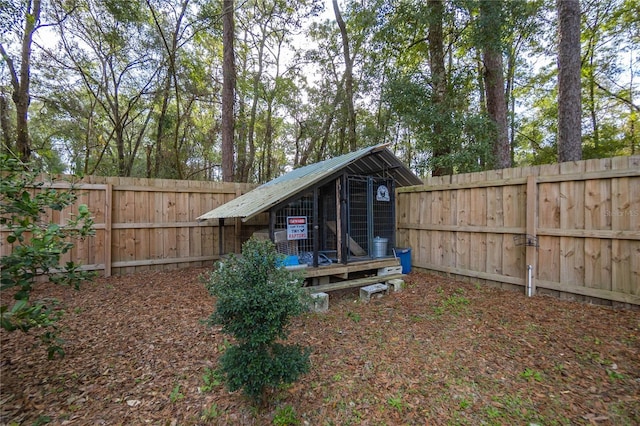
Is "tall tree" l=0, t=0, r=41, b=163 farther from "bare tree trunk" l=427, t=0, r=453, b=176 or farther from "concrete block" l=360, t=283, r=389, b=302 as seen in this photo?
"bare tree trunk" l=427, t=0, r=453, b=176

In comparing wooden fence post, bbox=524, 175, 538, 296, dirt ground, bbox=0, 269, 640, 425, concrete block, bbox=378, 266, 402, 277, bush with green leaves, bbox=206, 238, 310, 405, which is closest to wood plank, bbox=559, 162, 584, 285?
wooden fence post, bbox=524, 175, 538, 296

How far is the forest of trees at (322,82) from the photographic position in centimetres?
673

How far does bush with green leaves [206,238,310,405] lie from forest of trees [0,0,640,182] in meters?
2.48

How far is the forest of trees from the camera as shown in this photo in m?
6.73

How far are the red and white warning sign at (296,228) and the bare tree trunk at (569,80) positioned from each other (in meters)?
5.66

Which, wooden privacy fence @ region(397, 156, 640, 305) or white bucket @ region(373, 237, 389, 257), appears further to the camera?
white bucket @ region(373, 237, 389, 257)

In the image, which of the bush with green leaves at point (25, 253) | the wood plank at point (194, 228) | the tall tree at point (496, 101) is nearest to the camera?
the bush with green leaves at point (25, 253)

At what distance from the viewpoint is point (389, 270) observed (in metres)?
5.39

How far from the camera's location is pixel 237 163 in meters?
14.8

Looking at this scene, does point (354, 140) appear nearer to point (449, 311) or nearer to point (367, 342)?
point (449, 311)

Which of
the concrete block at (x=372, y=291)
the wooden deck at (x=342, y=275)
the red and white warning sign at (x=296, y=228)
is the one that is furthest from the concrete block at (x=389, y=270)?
the red and white warning sign at (x=296, y=228)

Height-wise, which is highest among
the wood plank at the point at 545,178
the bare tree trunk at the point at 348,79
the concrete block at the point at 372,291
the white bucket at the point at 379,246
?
the bare tree trunk at the point at 348,79

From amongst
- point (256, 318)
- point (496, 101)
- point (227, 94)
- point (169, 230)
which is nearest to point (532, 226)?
point (256, 318)

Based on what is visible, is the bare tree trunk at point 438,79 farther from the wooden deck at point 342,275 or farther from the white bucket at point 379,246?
the wooden deck at point 342,275
